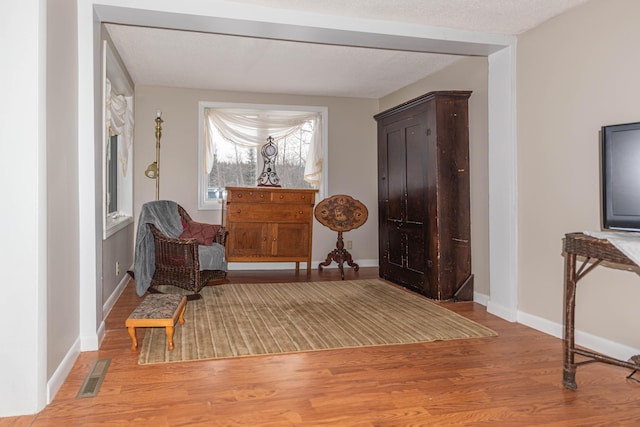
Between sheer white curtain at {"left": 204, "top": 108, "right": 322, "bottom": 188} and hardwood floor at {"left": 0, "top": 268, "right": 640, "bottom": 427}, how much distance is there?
363cm

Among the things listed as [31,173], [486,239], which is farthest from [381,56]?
[31,173]

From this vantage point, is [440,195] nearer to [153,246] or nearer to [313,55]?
[313,55]

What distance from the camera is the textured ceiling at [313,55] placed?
3.28m

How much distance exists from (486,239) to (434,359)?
1.84 m

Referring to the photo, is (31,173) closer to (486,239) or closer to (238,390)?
(238,390)

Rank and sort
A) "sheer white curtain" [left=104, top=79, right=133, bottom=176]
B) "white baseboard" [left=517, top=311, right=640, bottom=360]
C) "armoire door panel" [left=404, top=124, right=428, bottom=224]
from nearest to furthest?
"white baseboard" [left=517, top=311, right=640, bottom=360]
"sheer white curtain" [left=104, top=79, right=133, bottom=176]
"armoire door panel" [left=404, top=124, right=428, bottom=224]

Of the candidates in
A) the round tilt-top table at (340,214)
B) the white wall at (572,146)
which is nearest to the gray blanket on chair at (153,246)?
the round tilt-top table at (340,214)

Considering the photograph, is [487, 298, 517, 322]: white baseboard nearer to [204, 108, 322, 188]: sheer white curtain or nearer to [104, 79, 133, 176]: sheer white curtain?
[204, 108, 322, 188]: sheer white curtain

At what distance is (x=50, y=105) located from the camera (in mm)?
2346

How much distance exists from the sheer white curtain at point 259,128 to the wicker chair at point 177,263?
2.06 meters

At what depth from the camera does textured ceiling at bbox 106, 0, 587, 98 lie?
328 centimetres

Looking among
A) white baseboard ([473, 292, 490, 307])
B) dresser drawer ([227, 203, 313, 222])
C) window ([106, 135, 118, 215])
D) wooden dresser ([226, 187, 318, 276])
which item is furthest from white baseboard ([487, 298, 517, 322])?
window ([106, 135, 118, 215])

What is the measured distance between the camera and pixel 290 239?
230 inches

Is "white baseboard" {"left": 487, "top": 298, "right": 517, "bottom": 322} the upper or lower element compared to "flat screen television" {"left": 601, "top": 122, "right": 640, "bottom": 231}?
lower
